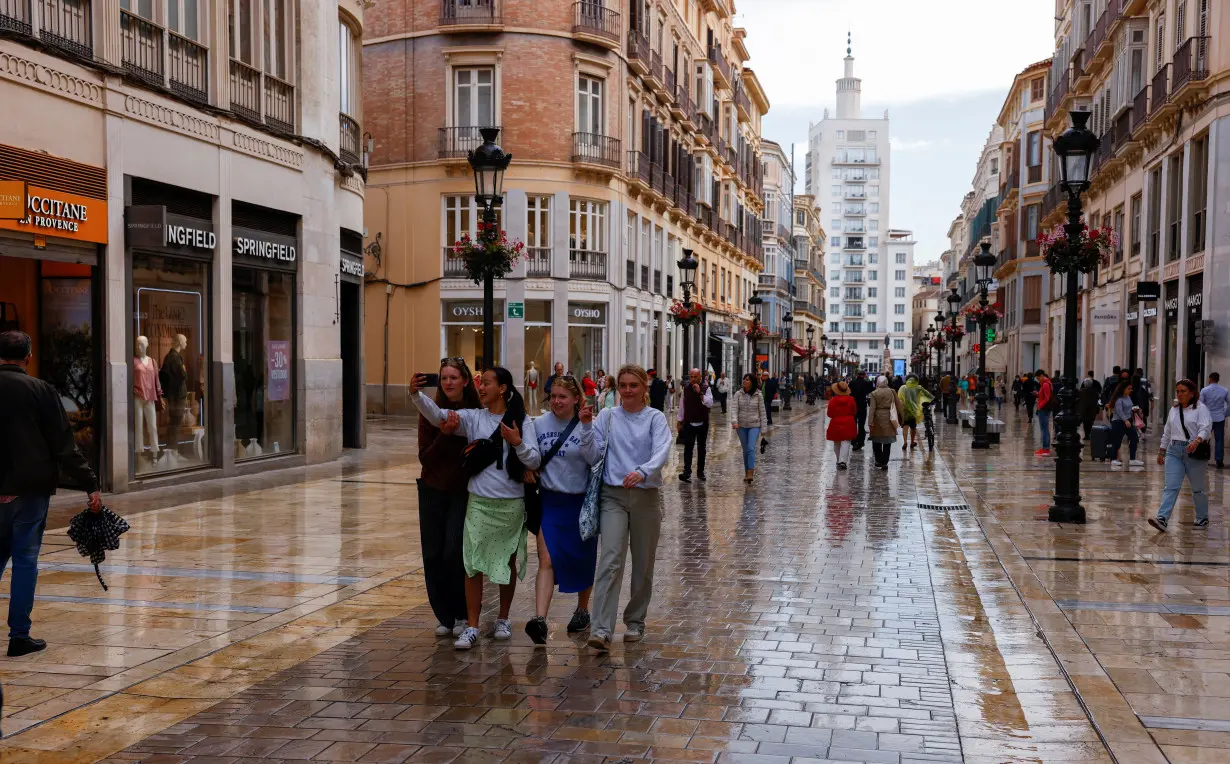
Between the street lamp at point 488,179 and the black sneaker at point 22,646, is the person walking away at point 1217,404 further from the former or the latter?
the black sneaker at point 22,646

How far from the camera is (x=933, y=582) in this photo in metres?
9.12

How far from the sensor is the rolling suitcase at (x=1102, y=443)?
20250mm

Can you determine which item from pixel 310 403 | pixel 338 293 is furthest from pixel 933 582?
pixel 338 293

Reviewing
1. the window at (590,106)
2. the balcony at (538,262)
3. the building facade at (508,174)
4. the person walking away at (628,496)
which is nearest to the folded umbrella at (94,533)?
the person walking away at (628,496)

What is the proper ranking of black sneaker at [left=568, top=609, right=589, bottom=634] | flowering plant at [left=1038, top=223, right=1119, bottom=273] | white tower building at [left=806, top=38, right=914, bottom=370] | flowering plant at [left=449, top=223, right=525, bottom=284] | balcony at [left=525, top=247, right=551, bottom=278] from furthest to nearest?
white tower building at [left=806, top=38, right=914, bottom=370]
balcony at [left=525, top=247, right=551, bottom=278]
flowering plant at [left=1038, top=223, right=1119, bottom=273]
flowering plant at [left=449, top=223, right=525, bottom=284]
black sneaker at [left=568, top=609, right=589, bottom=634]

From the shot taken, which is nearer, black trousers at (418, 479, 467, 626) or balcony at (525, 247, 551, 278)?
black trousers at (418, 479, 467, 626)

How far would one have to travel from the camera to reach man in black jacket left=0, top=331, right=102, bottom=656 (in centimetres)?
652

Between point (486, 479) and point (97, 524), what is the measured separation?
2372 mm

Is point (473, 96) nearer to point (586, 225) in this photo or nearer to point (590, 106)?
point (590, 106)

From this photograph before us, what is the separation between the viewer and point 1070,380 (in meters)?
13.0

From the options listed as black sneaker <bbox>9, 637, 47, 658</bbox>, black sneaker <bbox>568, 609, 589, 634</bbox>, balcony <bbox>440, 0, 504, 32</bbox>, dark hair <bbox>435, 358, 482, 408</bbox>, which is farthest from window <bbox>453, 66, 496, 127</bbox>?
black sneaker <bbox>9, 637, 47, 658</bbox>

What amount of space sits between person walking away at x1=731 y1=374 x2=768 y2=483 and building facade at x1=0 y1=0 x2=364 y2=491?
702cm

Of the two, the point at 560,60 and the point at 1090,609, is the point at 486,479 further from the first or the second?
the point at 560,60

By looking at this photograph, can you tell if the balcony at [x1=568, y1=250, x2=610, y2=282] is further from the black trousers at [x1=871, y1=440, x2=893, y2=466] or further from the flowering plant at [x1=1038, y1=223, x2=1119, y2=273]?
the flowering plant at [x1=1038, y1=223, x2=1119, y2=273]
